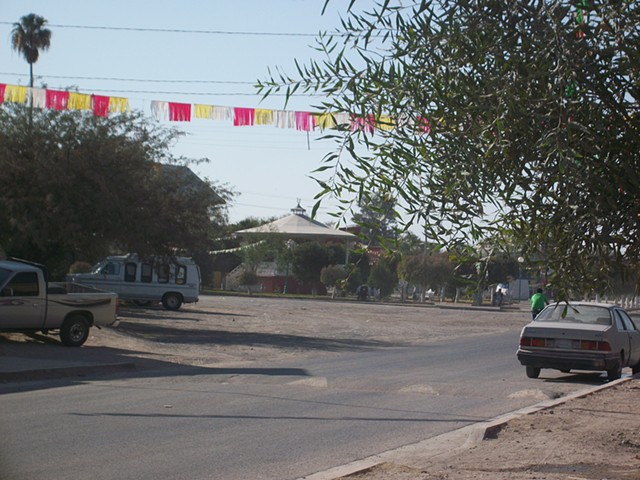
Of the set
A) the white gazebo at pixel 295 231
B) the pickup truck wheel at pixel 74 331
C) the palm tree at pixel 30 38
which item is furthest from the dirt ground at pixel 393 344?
the white gazebo at pixel 295 231

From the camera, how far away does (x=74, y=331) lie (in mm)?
20797

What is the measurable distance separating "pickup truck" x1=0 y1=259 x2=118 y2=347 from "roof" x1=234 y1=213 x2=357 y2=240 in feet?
196

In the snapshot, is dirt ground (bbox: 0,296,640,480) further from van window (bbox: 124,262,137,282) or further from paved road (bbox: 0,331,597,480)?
van window (bbox: 124,262,137,282)

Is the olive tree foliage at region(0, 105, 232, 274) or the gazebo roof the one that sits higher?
the gazebo roof

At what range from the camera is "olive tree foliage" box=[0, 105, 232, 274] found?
25031 mm

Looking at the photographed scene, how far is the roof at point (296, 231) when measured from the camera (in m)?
82.9

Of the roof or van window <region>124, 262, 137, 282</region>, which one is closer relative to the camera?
van window <region>124, 262, 137, 282</region>

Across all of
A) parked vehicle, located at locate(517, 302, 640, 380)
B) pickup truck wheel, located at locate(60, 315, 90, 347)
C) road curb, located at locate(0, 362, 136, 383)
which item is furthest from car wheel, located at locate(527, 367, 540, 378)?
pickup truck wheel, located at locate(60, 315, 90, 347)

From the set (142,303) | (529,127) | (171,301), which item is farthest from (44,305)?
(142,303)

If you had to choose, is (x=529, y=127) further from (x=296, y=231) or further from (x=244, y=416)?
(x=296, y=231)

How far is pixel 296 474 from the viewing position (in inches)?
319

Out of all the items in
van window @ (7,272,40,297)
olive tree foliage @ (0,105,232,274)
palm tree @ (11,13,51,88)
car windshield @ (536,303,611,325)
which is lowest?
car windshield @ (536,303,611,325)

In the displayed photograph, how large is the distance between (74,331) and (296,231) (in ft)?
211

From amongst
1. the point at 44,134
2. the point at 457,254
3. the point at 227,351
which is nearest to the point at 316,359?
the point at 227,351
